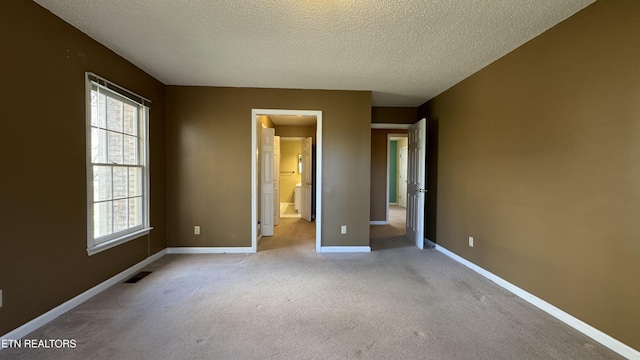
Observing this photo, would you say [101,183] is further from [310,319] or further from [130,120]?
[310,319]

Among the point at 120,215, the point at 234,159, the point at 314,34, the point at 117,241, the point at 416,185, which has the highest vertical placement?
the point at 314,34

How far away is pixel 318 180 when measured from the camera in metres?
3.85

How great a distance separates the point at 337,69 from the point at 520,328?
306 cm

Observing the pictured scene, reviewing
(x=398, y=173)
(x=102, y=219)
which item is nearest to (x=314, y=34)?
(x=102, y=219)

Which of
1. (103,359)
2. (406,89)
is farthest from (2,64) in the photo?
(406,89)

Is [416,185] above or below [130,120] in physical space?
below

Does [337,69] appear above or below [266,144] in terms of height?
above

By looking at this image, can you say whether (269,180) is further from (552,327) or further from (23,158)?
(552,327)

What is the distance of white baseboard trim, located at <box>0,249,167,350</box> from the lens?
5.84ft

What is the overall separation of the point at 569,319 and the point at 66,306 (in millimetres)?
4157

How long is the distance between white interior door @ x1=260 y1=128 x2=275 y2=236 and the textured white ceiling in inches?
67.2

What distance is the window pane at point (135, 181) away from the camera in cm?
308

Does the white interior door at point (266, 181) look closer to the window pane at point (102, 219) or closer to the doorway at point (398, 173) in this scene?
the window pane at point (102, 219)

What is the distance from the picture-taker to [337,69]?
10.1ft
